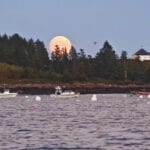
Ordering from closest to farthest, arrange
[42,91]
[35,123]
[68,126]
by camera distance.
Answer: [68,126], [35,123], [42,91]

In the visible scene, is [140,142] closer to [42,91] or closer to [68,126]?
[68,126]

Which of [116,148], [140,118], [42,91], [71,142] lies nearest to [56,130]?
[71,142]

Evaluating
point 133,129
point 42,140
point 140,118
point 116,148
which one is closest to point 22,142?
point 42,140

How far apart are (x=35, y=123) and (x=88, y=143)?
16.5 meters

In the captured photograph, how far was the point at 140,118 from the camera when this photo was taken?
209 feet

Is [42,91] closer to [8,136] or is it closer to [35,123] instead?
[35,123]

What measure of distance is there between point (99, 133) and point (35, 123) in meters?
11.4

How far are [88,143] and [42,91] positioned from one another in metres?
156

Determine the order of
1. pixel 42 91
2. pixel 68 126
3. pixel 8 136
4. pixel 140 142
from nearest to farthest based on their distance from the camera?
1. pixel 140 142
2. pixel 8 136
3. pixel 68 126
4. pixel 42 91

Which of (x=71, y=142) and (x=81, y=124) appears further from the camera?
(x=81, y=124)

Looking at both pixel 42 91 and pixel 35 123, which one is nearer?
pixel 35 123

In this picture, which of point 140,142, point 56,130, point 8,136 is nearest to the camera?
point 140,142

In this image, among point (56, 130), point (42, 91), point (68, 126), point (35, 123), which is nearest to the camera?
point (56, 130)

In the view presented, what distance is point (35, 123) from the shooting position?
190 feet
